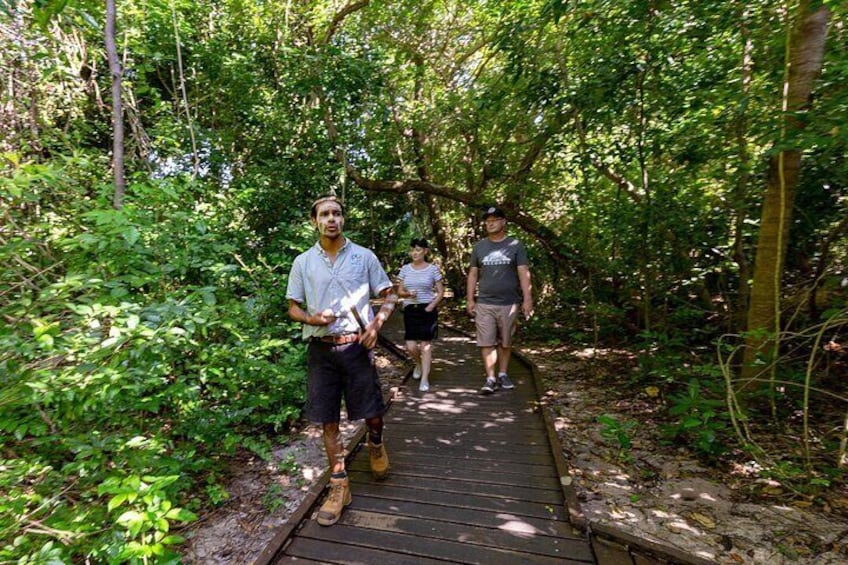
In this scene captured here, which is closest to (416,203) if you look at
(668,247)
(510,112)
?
(510,112)

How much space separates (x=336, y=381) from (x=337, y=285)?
0.73 metres

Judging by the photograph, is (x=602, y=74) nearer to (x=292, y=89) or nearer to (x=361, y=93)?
(x=361, y=93)

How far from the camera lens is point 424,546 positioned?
255 centimetres

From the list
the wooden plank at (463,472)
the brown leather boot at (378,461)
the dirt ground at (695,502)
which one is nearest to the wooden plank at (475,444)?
the wooden plank at (463,472)

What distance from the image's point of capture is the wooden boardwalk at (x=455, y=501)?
2504mm

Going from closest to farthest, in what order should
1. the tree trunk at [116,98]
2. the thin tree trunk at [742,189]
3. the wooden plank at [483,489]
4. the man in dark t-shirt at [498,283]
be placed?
the wooden plank at [483,489], the tree trunk at [116,98], the thin tree trunk at [742,189], the man in dark t-shirt at [498,283]

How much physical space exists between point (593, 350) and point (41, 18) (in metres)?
7.77

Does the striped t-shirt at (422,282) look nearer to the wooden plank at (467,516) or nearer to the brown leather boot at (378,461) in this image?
the brown leather boot at (378,461)

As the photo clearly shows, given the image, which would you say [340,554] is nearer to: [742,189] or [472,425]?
[472,425]

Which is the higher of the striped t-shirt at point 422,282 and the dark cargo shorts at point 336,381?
the striped t-shirt at point 422,282

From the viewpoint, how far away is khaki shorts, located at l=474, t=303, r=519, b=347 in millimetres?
4457

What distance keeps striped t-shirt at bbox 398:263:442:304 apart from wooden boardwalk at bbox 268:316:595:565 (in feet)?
4.64

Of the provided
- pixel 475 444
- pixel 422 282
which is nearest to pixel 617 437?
pixel 475 444

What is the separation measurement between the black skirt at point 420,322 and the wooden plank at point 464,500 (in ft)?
6.97
